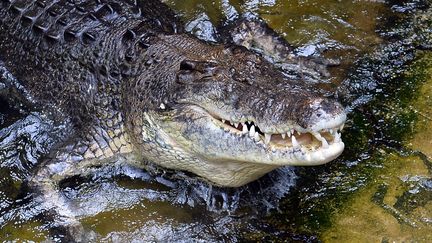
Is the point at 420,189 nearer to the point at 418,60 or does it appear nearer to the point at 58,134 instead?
the point at 418,60

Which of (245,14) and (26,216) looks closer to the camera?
(26,216)

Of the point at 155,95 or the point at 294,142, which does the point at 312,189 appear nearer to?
the point at 294,142

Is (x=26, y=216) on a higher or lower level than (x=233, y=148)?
lower

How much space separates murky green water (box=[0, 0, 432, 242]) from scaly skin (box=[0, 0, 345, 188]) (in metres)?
0.21

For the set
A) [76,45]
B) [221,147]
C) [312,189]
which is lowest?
[312,189]

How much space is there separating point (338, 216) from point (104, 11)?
245 centimetres

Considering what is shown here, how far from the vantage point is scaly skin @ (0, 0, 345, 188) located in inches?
133

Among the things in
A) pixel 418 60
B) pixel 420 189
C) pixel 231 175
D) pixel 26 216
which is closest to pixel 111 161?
pixel 26 216

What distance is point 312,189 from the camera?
4102 millimetres

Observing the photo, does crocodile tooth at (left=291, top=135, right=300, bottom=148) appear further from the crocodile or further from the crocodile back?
the crocodile back

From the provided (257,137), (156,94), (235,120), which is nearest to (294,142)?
(257,137)

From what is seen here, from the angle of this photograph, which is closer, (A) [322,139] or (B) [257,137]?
(A) [322,139]

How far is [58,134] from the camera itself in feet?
15.2

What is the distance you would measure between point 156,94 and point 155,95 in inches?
0.4
